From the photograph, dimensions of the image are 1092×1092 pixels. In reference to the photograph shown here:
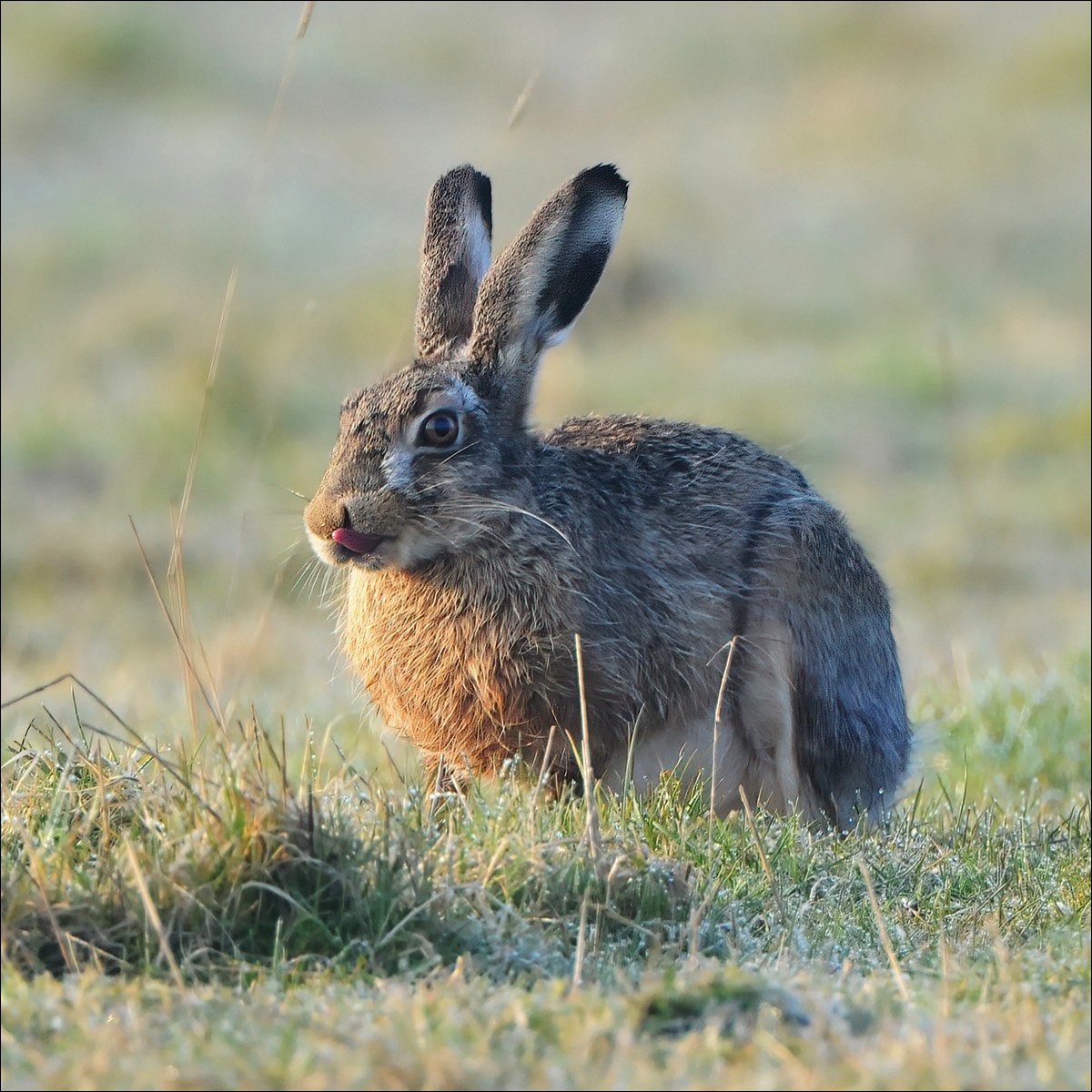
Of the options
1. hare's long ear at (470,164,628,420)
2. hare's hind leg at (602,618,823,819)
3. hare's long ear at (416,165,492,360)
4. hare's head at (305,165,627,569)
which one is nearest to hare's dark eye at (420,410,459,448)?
hare's head at (305,165,627,569)

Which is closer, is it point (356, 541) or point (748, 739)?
point (356, 541)

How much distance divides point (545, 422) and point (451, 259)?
1.18 meters

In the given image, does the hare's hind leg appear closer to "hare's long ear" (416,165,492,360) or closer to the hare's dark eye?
the hare's dark eye

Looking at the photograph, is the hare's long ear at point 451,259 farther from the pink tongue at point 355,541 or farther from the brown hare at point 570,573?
the pink tongue at point 355,541

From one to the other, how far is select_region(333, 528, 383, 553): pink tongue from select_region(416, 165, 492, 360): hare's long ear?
0.70 metres

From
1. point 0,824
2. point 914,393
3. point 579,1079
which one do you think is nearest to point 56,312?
point 914,393

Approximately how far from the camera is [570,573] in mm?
4777

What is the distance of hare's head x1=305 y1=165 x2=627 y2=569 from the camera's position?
4.67 m

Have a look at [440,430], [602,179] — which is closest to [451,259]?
[602,179]

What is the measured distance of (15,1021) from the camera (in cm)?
275

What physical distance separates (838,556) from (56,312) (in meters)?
15.4

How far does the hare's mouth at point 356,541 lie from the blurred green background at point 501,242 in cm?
49

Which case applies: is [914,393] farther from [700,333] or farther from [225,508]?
[225,508]

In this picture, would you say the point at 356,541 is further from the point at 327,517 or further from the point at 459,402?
the point at 459,402
